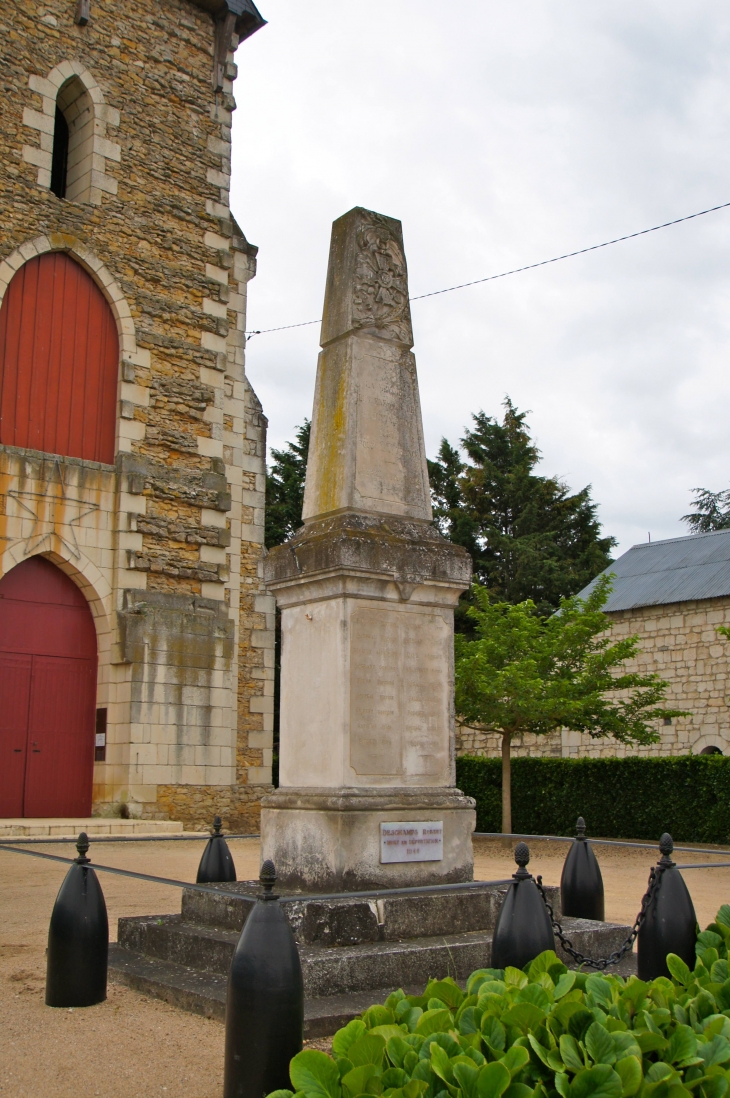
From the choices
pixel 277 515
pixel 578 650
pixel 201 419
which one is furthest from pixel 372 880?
pixel 277 515

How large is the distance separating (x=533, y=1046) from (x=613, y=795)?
15349mm

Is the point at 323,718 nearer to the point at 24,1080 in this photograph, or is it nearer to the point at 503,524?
the point at 24,1080

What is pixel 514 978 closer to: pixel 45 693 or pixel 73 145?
pixel 45 693

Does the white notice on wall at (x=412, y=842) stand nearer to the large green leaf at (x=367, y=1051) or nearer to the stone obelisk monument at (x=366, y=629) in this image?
the stone obelisk monument at (x=366, y=629)

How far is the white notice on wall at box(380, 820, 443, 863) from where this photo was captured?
5.77 m

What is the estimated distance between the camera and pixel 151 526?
14.1 metres

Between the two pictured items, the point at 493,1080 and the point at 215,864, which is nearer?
the point at 493,1080

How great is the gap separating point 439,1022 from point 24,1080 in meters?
1.99

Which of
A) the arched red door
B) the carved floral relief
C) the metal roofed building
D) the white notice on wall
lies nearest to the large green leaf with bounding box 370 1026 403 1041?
the white notice on wall

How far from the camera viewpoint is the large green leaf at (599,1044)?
2699 millimetres

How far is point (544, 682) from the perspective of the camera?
16.7 m

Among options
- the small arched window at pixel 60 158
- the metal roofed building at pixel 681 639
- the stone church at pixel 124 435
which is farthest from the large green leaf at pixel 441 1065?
the metal roofed building at pixel 681 639

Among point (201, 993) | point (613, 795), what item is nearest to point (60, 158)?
point (613, 795)

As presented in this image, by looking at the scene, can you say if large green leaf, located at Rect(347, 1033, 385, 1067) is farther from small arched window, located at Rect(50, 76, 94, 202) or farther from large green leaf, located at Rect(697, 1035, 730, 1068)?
small arched window, located at Rect(50, 76, 94, 202)
